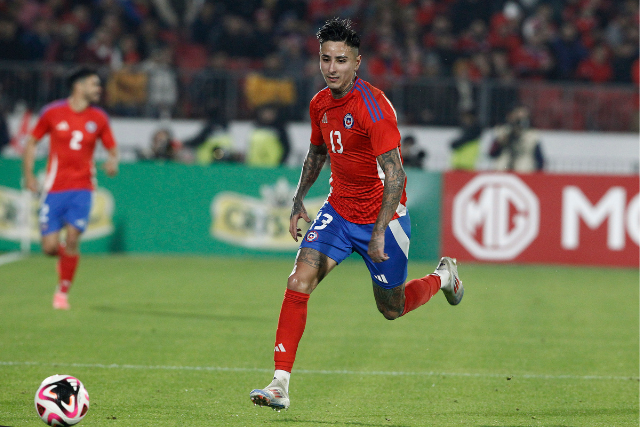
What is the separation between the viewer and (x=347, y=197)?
587 centimetres

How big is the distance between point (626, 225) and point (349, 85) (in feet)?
33.3

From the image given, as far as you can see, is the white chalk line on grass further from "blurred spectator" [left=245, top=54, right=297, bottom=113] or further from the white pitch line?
"blurred spectator" [left=245, top=54, right=297, bottom=113]

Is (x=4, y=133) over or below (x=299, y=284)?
A: over

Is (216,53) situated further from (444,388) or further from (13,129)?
(444,388)

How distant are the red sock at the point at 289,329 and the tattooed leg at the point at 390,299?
675mm

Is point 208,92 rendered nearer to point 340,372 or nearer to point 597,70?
point 597,70

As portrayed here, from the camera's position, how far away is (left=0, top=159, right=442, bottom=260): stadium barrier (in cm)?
1499

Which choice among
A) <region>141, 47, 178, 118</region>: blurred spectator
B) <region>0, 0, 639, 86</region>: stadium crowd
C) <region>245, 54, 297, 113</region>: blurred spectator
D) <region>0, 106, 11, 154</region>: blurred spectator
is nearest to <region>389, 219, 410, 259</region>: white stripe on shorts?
<region>245, 54, 297, 113</region>: blurred spectator

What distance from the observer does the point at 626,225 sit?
1459cm

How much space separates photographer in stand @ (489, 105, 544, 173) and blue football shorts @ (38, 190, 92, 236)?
7.85m

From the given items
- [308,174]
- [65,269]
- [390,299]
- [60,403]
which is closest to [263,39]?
[65,269]

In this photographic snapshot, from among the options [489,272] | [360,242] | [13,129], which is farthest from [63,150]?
[13,129]

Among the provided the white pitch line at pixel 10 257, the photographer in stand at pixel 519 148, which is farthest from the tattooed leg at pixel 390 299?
the photographer in stand at pixel 519 148

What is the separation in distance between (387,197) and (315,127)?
0.77m
